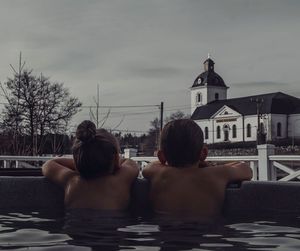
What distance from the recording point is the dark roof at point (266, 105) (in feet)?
216

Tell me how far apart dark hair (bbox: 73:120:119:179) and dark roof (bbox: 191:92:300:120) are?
6334 cm

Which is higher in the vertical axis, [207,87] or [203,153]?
[207,87]

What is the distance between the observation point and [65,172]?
12.2 ft

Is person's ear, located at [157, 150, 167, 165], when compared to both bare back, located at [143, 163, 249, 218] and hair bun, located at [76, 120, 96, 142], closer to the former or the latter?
bare back, located at [143, 163, 249, 218]

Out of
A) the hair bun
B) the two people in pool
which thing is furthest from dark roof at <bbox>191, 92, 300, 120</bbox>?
the hair bun

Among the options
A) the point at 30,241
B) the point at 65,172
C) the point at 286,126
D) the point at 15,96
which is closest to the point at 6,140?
the point at 15,96

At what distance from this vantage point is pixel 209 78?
77938 millimetres

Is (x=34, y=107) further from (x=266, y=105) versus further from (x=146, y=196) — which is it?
(x=266, y=105)

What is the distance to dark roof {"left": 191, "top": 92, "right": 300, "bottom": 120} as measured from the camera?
65.8 meters

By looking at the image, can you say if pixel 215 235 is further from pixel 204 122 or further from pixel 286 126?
Result: pixel 204 122

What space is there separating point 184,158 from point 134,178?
0.49 metres

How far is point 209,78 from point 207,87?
1.80m

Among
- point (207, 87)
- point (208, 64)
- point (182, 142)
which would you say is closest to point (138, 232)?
point (182, 142)

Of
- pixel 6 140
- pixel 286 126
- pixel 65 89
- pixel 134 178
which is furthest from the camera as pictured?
A: pixel 286 126
